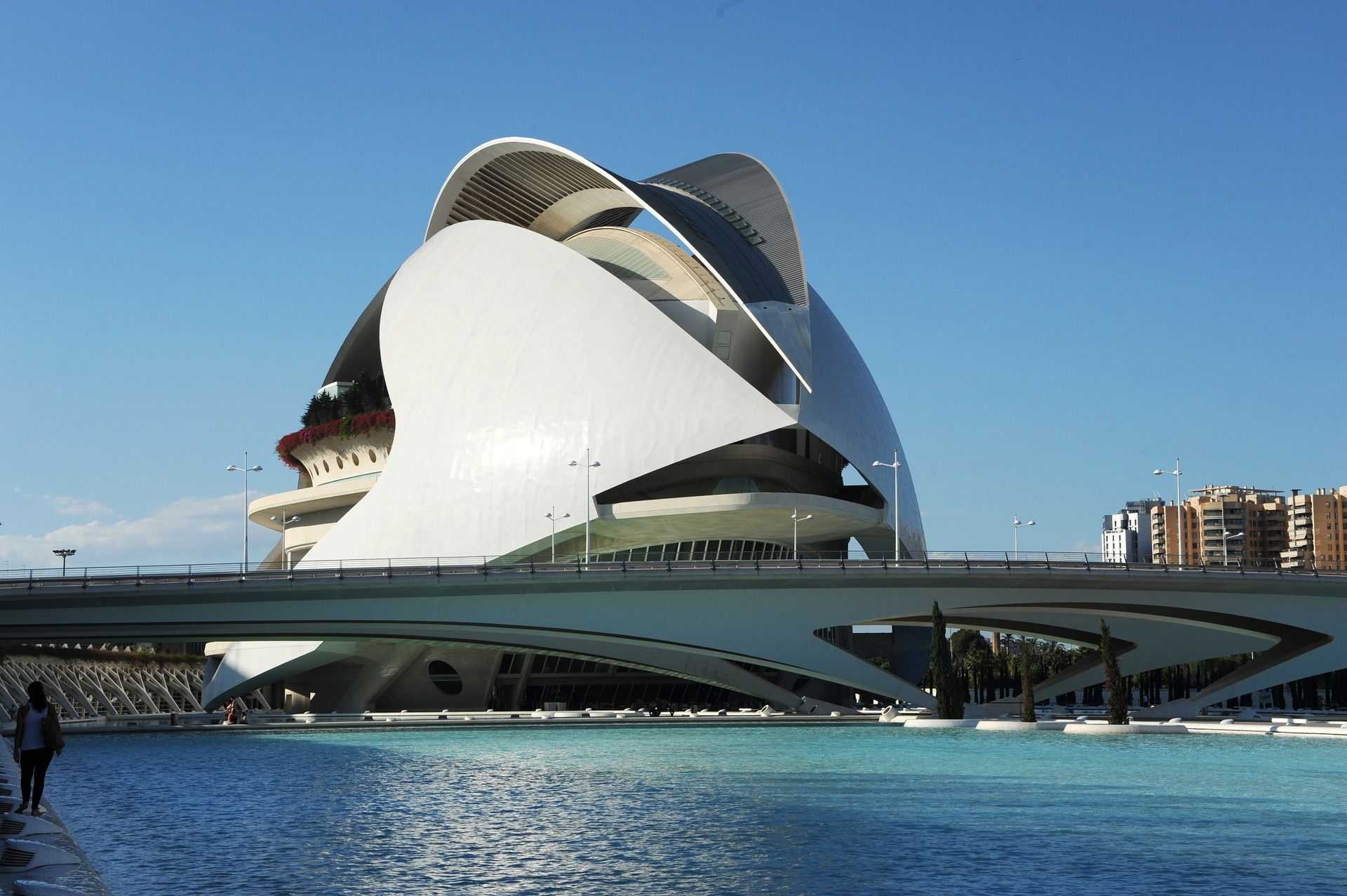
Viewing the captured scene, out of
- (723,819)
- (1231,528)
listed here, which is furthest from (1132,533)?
(723,819)

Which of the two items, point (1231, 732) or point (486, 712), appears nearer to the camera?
point (1231, 732)

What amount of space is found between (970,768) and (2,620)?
2800cm

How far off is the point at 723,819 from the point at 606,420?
3490 centimetres

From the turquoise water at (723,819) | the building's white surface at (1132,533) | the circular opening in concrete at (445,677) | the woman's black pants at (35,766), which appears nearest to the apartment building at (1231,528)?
the building's white surface at (1132,533)

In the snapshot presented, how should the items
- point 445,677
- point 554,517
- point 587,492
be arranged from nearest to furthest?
point 587,492, point 554,517, point 445,677

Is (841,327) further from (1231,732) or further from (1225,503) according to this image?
(1225,503)

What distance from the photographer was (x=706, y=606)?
44.0m

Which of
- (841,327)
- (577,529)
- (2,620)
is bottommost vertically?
(2,620)

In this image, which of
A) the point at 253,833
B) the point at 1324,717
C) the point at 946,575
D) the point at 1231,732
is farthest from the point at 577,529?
the point at 253,833

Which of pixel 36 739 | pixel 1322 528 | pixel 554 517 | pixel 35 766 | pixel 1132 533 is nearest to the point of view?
pixel 36 739

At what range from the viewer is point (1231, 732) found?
129ft

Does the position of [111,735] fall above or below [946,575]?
below

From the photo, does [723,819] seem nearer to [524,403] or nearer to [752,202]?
[524,403]

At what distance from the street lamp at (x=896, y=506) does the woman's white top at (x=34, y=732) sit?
38.7 meters
